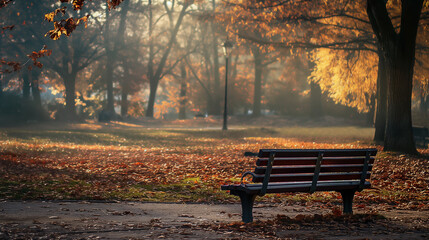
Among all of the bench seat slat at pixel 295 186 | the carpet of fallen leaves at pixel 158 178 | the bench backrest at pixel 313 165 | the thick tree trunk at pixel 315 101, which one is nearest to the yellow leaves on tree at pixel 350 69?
the carpet of fallen leaves at pixel 158 178

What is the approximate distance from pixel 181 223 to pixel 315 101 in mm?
35337

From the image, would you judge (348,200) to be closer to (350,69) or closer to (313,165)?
(313,165)

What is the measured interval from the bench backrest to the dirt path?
1.93 ft

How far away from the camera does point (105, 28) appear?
40.8 m

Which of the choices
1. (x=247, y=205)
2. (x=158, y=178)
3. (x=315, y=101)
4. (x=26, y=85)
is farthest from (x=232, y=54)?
(x=247, y=205)

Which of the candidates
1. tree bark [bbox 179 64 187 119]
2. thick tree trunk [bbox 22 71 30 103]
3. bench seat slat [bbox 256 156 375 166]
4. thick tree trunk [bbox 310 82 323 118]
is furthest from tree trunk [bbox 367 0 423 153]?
tree bark [bbox 179 64 187 119]

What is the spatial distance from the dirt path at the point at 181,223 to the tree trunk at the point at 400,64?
825cm

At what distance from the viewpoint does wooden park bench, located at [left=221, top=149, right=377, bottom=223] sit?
6.65 meters

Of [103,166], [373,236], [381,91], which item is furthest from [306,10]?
[373,236]

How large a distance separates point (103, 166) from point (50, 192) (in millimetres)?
4860

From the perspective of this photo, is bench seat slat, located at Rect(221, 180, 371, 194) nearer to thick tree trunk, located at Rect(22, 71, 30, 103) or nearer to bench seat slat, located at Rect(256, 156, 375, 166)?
bench seat slat, located at Rect(256, 156, 375, 166)

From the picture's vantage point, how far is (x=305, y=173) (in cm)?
710

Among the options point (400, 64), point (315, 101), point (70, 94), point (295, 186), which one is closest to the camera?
point (295, 186)

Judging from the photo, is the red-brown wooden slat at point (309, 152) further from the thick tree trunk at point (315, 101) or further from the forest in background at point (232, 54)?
the thick tree trunk at point (315, 101)
